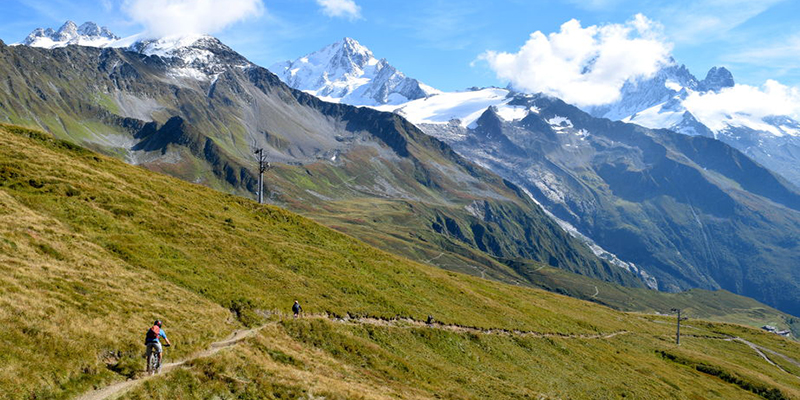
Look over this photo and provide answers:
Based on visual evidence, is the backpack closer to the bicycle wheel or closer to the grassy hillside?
the bicycle wheel

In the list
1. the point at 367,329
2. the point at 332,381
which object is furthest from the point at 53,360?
the point at 367,329

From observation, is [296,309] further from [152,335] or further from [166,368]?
[152,335]

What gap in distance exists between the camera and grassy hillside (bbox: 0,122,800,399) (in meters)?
26.0

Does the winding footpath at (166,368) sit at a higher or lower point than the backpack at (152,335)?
lower

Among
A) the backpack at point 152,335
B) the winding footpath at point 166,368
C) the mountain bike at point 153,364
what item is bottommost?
the winding footpath at point 166,368

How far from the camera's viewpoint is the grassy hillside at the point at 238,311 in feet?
85.3

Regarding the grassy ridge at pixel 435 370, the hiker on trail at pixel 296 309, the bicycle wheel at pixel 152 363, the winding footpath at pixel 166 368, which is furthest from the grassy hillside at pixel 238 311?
the hiker on trail at pixel 296 309

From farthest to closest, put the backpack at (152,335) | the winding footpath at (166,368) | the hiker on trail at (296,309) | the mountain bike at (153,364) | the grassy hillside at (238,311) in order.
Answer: the hiker on trail at (296,309) < the grassy hillside at (238,311) < the backpack at (152,335) < the mountain bike at (153,364) < the winding footpath at (166,368)

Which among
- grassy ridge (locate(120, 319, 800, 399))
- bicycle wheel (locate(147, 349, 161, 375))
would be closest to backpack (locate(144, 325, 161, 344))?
bicycle wheel (locate(147, 349, 161, 375))

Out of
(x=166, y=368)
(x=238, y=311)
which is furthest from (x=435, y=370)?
(x=166, y=368)

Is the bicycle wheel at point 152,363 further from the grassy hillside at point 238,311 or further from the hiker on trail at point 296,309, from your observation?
the hiker on trail at point 296,309

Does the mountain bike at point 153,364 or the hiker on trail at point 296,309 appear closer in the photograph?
the mountain bike at point 153,364

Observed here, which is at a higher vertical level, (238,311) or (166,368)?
(238,311)

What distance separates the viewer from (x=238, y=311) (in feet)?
133
